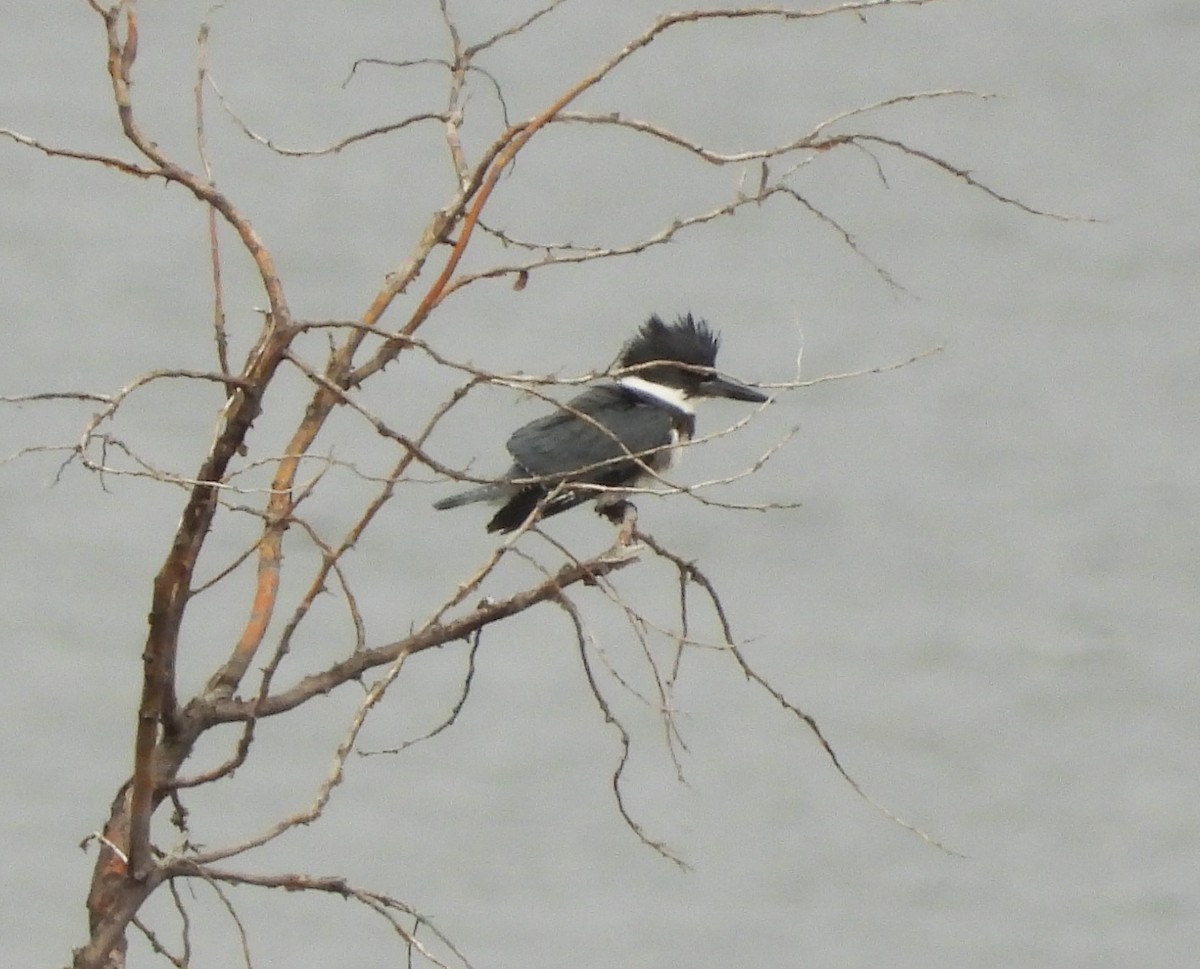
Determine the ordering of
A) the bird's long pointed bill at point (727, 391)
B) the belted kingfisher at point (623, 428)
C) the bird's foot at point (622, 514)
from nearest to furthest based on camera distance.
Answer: the bird's foot at point (622, 514) → the belted kingfisher at point (623, 428) → the bird's long pointed bill at point (727, 391)

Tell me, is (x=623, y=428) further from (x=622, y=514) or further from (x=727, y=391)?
(x=727, y=391)

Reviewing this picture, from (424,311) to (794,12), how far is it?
0.43 metres

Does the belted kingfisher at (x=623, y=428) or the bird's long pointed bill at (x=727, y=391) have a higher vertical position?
the bird's long pointed bill at (x=727, y=391)

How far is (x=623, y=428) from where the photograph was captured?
2701 millimetres

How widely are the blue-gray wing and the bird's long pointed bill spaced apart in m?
0.23

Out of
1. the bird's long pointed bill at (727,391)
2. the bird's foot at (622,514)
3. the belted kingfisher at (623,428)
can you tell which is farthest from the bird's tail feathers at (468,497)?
the bird's long pointed bill at (727,391)

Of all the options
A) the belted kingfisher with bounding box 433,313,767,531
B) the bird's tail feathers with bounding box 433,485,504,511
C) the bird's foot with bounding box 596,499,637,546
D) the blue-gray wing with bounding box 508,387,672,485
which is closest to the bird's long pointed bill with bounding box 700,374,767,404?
the belted kingfisher with bounding box 433,313,767,531

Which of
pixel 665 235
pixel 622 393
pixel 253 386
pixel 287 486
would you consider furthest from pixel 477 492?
pixel 253 386

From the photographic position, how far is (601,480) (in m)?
2.59

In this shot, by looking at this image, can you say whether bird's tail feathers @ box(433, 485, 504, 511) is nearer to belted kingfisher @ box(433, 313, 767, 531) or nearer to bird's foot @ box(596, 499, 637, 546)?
belted kingfisher @ box(433, 313, 767, 531)

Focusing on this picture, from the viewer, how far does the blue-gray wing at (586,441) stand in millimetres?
2480

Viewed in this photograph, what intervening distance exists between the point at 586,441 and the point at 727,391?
21.5 inches

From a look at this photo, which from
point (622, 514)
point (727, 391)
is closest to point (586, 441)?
point (622, 514)

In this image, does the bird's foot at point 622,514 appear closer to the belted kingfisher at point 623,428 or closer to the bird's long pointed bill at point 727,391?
the belted kingfisher at point 623,428
